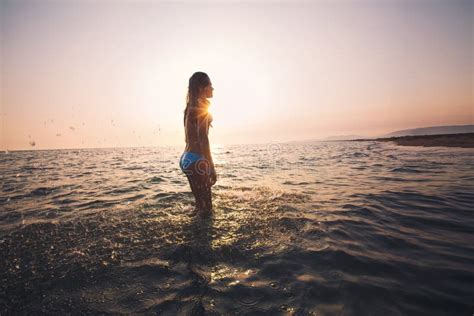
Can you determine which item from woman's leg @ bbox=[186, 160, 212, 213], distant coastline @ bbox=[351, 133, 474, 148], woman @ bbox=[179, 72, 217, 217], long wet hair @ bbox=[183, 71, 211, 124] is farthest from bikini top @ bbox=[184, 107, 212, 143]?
distant coastline @ bbox=[351, 133, 474, 148]

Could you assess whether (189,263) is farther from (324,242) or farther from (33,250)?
(33,250)

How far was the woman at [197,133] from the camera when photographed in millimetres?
4809

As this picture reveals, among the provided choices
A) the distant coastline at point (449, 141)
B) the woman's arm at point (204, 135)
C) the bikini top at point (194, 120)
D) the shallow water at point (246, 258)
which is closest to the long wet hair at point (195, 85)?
the bikini top at point (194, 120)

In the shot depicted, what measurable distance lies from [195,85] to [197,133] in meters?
1.04

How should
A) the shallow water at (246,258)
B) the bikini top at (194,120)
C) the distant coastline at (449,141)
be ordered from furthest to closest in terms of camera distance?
1. the distant coastline at (449,141)
2. the bikini top at (194,120)
3. the shallow water at (246,258)

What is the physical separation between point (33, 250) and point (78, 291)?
5.80ft

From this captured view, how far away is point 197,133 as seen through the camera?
4828mm

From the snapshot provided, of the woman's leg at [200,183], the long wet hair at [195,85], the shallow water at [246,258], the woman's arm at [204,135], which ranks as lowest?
the shallow water at [246,258]

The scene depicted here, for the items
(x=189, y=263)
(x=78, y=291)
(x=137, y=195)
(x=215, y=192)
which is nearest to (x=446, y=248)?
(x=189, y=263)

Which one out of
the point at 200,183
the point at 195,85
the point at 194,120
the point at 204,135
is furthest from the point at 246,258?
the point at 195,85

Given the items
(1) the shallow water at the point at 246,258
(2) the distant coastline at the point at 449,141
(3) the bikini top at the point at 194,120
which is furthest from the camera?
(2) the distant coastline at the point at 449,141

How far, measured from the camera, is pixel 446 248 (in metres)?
3.40

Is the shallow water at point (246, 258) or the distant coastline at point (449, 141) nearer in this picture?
the shallow water at point (246, 258)

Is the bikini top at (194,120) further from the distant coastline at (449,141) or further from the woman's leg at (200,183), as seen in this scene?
the distant coastline at (449,141)
